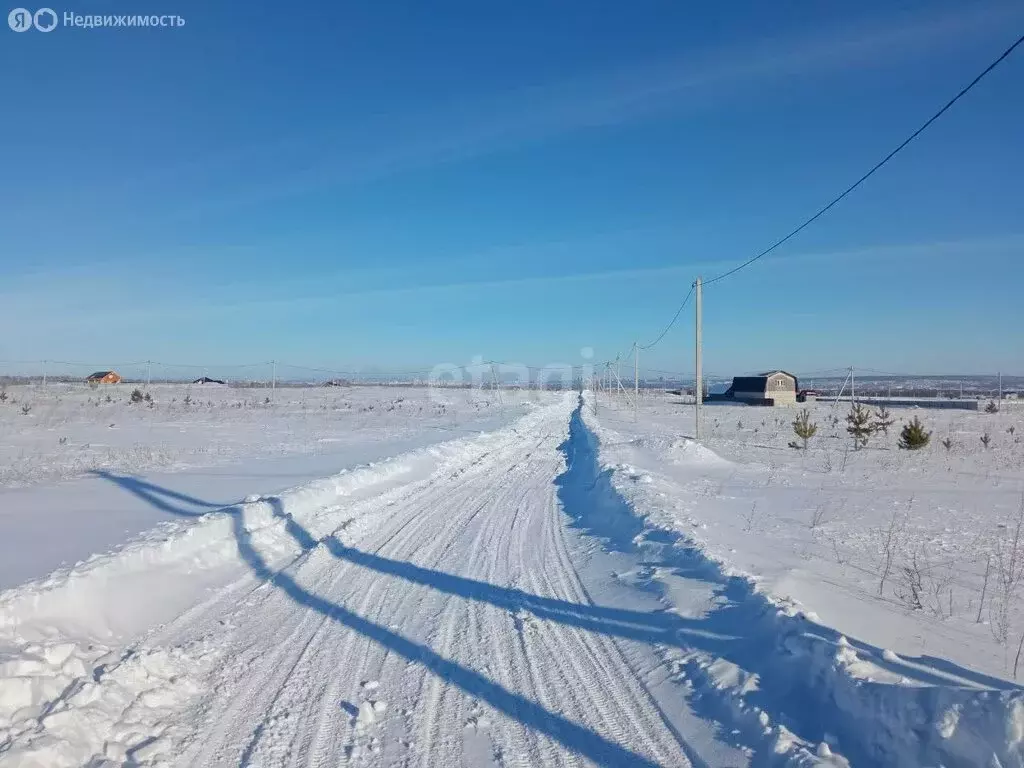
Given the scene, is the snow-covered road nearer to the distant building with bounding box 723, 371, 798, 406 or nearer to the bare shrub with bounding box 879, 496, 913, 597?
the bare shrub with bounding box 879, 496, 913, 597

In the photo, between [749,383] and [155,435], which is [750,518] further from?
[749,383]

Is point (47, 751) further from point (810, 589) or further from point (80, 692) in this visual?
point (810, 589)

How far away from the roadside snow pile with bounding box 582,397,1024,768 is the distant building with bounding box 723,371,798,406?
6754 centimetres

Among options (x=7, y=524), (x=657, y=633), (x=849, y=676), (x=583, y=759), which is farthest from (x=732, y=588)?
(x=7, y=524)

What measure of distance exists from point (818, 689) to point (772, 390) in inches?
2810

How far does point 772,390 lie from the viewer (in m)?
71.2

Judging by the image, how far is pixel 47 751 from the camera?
148 inches

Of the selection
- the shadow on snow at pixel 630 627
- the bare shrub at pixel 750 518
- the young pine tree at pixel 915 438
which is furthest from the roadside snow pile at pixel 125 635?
the young pine tree at pixel 915 438

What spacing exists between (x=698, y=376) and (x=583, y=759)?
22.3 metres

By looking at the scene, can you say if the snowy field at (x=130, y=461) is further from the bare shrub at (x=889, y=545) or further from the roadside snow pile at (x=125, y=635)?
the bare shrub at (x=889, y=545)

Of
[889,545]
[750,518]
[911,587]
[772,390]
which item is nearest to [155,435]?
[750,518]

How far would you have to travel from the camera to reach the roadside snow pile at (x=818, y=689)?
358 centimetres

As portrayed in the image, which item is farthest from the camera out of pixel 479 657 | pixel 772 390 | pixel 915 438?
pixel 772 390

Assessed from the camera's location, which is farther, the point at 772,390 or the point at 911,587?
the point at 772,390
